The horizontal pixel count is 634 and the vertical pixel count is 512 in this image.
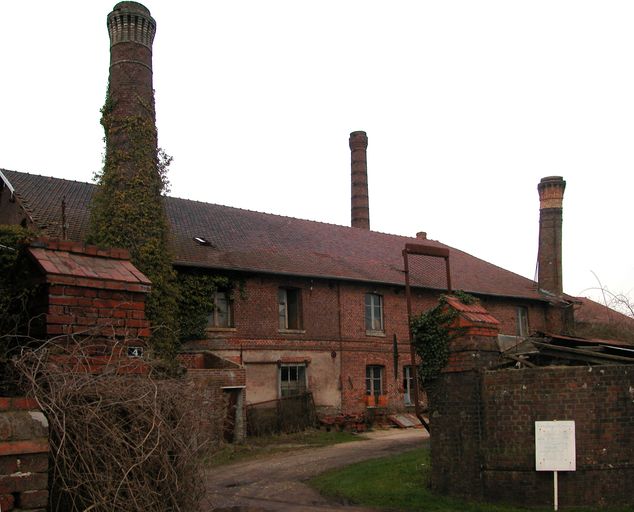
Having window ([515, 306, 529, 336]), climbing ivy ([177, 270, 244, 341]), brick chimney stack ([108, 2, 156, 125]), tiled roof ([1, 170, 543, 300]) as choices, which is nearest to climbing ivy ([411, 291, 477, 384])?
tiled roof ([1, 170, 543, 300])

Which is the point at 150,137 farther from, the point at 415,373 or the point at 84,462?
the point at 84,462

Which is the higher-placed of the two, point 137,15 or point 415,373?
point 137,15

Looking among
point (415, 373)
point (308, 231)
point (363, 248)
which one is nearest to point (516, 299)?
point (363, 248)

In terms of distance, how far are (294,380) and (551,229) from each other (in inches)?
620

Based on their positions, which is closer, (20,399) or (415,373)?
(20,399)

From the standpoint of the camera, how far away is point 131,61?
22078 millimetres

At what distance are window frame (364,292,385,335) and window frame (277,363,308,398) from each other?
343 cm

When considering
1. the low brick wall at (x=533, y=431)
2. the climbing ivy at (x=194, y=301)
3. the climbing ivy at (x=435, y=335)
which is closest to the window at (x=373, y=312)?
the climbing ivy at (x=194, y=301)

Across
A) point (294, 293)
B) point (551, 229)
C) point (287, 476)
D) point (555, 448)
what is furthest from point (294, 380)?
point (551, 229)

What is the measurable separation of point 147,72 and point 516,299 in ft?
64.0

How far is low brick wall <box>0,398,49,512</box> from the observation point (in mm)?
3865

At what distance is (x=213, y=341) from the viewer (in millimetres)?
23625

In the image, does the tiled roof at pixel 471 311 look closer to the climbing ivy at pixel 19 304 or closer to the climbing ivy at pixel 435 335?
the climbing ivy at pixel 435 335

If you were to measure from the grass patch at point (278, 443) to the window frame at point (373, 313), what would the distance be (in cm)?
506
